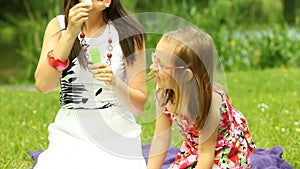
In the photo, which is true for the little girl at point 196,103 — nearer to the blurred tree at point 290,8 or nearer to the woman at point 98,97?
the woman at point 98,97

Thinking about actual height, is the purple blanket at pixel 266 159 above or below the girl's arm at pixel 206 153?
below

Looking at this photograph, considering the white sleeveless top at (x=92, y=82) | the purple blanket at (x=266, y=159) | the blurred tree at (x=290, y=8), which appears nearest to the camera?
the white sleeveless top at (x=92, y=82)

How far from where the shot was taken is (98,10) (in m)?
2.33

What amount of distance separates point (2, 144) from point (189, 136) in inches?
68.7

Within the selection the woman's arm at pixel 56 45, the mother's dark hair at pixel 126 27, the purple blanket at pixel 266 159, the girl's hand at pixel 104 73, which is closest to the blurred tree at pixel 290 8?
the purple blanket at pixel 266 159

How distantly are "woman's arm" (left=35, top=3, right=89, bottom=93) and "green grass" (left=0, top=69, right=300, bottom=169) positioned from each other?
1.34 feet

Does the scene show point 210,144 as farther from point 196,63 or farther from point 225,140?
point 196,63

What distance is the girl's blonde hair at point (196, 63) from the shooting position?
2.14m

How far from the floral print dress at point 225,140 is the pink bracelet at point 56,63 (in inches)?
16.6

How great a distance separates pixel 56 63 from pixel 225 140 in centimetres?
70

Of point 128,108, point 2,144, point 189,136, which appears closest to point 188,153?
point 189,136

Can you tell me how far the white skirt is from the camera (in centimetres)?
238

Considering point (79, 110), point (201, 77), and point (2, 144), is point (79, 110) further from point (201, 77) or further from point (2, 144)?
point (2, 144)

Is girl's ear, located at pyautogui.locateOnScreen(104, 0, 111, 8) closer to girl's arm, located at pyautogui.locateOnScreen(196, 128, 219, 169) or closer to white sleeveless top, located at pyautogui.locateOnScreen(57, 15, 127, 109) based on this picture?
white sleeveless top, located at pyautogui.locateOnScreen(57, 15, 127, 109)
